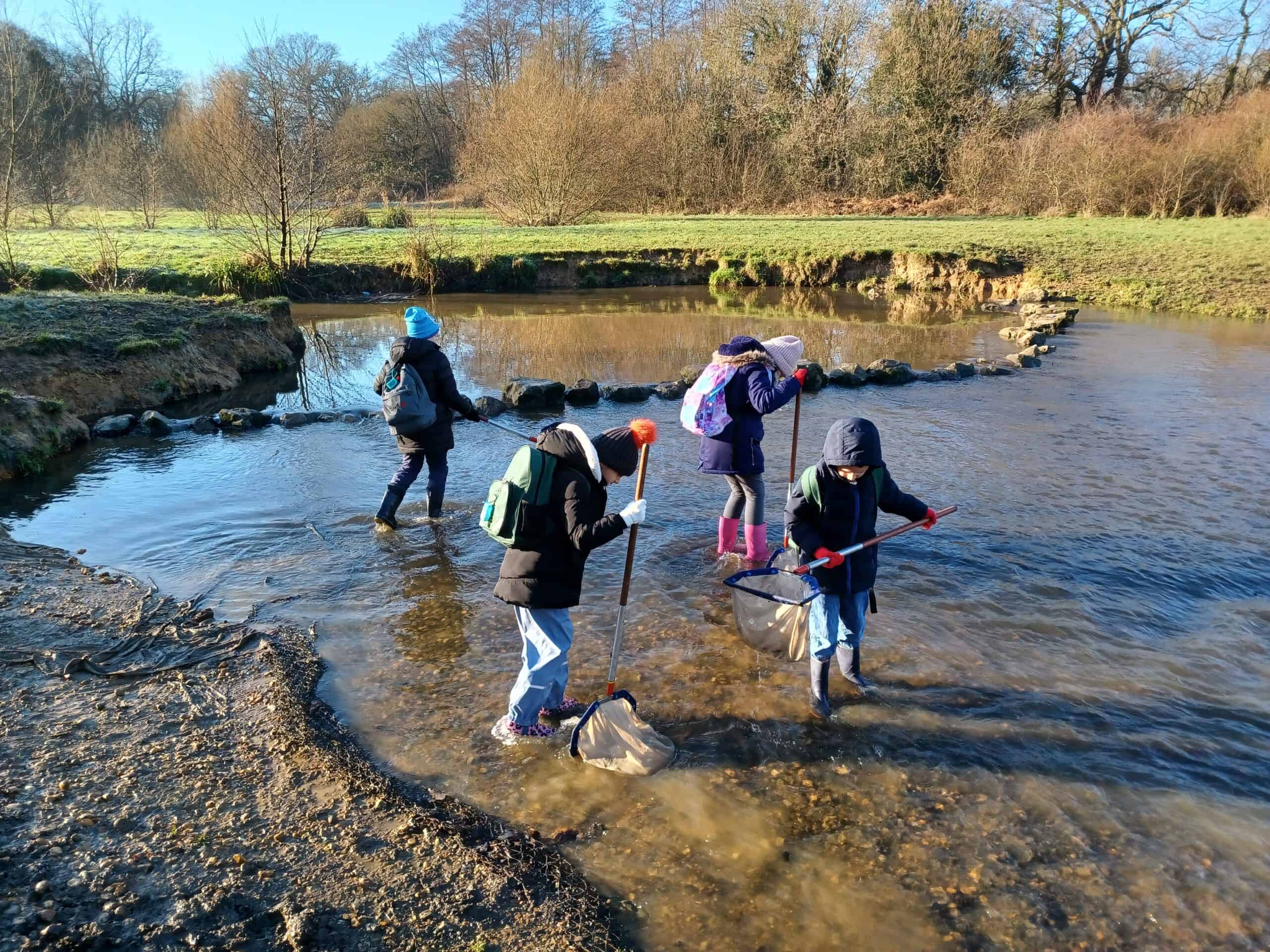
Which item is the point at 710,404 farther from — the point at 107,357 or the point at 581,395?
the point at 107,357

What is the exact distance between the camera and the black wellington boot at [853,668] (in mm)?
4734

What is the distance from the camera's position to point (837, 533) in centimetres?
439

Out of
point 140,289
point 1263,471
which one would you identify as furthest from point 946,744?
point 140,289

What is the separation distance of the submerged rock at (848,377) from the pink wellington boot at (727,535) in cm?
660

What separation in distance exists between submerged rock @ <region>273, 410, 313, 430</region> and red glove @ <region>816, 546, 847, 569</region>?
809 cm

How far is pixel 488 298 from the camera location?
2147cm

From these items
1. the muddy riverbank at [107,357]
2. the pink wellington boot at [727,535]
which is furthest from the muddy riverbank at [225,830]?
the muddy riverbank at [107,357]

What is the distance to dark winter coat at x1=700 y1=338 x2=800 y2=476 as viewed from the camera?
5.61 m

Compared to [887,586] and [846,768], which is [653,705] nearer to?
[846,768]

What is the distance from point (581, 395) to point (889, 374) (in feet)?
15.8

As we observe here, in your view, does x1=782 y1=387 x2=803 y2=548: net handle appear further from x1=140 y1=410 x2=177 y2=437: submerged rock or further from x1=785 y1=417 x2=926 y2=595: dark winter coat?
x1=140 y1=410 x2=177 y2=437: submerged rock

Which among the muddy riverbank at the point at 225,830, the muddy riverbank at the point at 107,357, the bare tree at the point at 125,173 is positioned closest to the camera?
the muddy riverbank at the point at 225,830

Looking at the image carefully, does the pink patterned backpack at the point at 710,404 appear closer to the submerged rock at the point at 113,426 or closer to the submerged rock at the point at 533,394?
the submerged rock at the point at 533,394

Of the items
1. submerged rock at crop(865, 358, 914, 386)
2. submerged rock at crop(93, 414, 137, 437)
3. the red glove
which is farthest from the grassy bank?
submerged rock at crop(865, 358, 914, 386)
